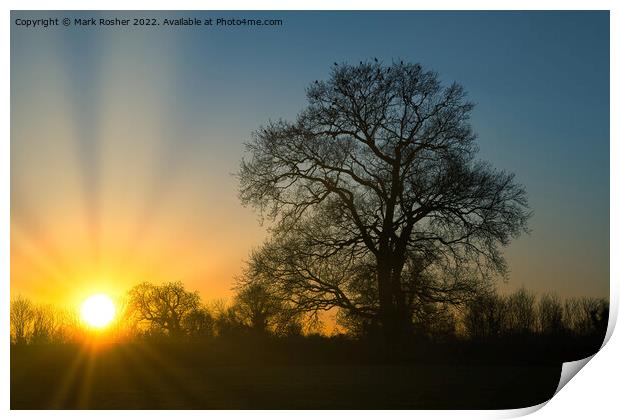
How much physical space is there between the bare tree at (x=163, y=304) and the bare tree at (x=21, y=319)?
4.67ft

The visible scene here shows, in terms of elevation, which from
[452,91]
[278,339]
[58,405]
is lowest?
[58,405]

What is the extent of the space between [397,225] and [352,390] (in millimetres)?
3198

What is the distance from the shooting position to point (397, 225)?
13867mm

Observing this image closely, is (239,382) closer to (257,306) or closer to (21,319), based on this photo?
(257,306)

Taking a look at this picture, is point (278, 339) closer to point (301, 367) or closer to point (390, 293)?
point (301, 367)

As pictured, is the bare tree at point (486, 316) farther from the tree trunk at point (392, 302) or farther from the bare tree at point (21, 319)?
the bare tree at point (21, 319)

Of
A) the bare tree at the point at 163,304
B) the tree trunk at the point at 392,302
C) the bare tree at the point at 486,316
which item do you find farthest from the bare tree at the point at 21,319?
the bare tree at the point at 486,316

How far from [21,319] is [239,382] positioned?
287 cm

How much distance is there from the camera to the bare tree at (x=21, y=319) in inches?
443

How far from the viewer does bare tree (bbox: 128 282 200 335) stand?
492 inches

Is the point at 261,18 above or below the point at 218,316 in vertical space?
above

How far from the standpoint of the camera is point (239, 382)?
11.8 metres

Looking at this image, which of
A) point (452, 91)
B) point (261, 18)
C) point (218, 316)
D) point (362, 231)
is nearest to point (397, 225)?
point (362, 231)

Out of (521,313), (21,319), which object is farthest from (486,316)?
(21,319)
